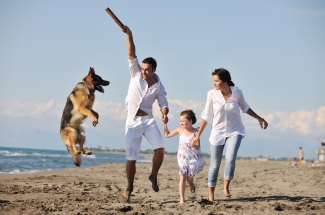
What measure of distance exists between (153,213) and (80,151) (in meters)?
1.77

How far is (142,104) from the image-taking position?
6.85 m

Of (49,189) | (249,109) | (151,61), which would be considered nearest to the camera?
(151,61)

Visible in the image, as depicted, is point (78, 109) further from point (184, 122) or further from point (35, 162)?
point (35, 162)

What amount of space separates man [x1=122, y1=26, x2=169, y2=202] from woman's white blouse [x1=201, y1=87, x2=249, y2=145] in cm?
71

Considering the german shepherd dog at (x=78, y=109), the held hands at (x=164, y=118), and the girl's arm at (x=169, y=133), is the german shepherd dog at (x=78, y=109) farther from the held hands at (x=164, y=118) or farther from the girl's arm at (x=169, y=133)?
the girl's arm at (x=169, y=133)

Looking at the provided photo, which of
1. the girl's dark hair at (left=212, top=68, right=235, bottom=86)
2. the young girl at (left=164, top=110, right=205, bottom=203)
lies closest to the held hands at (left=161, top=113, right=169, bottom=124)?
the young girl at (left=164, top=110, right=205, bottom=203)

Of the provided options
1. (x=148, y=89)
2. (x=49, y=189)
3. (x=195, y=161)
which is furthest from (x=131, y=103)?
(x=49, y=189)

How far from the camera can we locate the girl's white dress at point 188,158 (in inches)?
293

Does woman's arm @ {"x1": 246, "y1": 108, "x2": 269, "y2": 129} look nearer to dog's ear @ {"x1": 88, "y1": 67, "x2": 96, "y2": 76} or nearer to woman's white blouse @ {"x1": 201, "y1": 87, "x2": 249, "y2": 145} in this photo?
woman's white blouse @ {"x1": 201, "y1": 87, "x2": 249, "y2": 145}

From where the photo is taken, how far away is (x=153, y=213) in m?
6.03

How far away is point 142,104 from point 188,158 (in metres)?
1.33

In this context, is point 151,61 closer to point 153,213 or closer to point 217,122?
point 217,122

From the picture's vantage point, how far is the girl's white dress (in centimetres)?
745

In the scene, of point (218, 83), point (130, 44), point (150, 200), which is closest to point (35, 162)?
point (150, 200)
